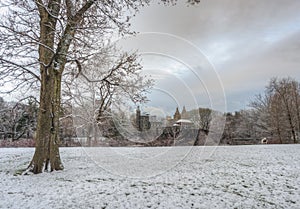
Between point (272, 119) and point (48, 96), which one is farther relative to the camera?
Result: point (272, 119)

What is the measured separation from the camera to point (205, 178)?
5746mm

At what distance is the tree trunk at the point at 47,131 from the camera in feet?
21.3

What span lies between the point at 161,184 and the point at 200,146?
28.6 feet

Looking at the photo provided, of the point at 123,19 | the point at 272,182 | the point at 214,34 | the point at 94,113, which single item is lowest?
the point at 272,182

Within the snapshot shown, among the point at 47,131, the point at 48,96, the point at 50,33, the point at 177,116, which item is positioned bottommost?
the point at 47,131

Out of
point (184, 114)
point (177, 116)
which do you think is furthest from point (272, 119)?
point (177, 116)

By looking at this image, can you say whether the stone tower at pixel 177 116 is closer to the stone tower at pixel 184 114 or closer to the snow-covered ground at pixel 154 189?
the stone tower at pixel 184 114

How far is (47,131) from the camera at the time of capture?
261 inches

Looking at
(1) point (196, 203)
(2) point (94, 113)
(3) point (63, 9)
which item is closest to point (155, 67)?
(3) point (63, 9)

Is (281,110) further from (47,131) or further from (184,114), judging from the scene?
(47,131)

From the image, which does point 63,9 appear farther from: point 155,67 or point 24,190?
point 24,190

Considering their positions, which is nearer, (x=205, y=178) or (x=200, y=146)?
(x=205, y=178)

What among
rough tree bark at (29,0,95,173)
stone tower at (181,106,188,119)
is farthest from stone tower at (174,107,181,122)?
rough tree bark at (29,0,95,173)

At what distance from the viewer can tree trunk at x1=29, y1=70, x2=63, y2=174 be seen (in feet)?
21.3
